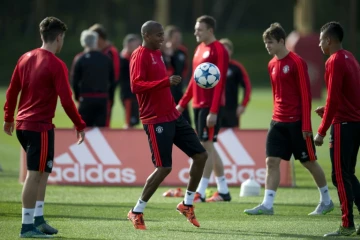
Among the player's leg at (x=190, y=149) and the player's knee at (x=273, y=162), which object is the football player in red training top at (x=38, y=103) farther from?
the player's knee at (x=273, y=162)

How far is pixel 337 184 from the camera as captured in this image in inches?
379

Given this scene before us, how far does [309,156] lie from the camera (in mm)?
11375

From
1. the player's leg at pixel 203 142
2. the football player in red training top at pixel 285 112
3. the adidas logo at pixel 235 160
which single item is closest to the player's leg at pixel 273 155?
the football player in red training top at pixel 285 112

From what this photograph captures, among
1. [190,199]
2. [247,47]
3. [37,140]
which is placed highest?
[37,140]

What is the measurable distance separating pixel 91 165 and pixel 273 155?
4.59 metres

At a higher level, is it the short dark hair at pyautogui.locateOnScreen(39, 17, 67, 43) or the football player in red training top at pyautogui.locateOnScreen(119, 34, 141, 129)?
the short dark hair at pyautogui.locateOnScreen(39, 17, 67, 43)

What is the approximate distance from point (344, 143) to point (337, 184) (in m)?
0.44

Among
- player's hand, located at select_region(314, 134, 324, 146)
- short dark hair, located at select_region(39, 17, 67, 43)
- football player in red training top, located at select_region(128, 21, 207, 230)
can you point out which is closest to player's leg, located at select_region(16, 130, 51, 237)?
short dark hair, located at select_region(39, 17, 67, 43)

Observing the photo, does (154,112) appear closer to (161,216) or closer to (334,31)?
(161,216)

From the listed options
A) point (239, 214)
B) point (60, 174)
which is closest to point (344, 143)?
point (239, 214)

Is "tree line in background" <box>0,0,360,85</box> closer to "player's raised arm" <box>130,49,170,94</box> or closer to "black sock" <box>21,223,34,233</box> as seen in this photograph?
"player's raised arm" <box>130,49,170,94</box>

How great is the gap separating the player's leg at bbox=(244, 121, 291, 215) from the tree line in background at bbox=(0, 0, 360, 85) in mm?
49917

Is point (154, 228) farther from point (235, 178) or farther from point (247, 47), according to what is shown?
point (247, 47)

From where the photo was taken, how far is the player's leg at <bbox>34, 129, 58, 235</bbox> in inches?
374
